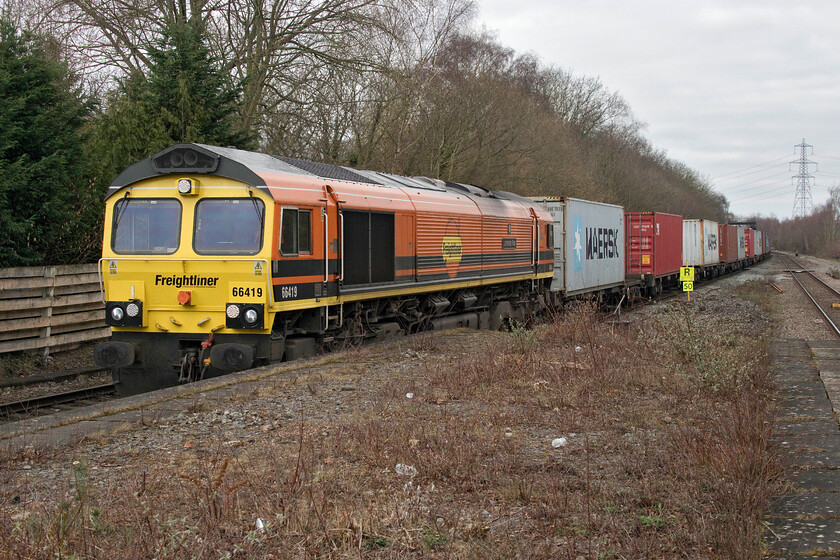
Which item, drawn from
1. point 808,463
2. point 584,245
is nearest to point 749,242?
point 584,245

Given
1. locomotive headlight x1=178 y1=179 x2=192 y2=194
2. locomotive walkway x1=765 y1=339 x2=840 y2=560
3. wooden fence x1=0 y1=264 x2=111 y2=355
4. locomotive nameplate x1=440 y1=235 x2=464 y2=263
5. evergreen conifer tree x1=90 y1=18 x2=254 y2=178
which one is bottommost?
locomotive walkway x1=765 y1=339 x2=840 y2=560

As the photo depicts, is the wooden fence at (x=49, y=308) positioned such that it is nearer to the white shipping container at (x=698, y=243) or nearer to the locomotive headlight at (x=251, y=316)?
the locomotive headlight at (x=251, y=316)

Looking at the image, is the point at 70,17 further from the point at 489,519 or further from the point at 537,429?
the point at 489,519

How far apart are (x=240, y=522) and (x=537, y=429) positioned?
3442 millimetres

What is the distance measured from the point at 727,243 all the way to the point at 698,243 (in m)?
11.8

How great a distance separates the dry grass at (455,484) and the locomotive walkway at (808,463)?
0.58 feet

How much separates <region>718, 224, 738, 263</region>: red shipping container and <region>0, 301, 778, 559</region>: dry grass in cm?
4049

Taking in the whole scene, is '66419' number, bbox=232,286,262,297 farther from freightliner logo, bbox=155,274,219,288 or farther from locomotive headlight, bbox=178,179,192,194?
locomotive headlight, bbox=178,179,192,194

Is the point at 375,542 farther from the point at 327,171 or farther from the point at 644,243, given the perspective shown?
the point at 644,243

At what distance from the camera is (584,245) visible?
74.5 ft

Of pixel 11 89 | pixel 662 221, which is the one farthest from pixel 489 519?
pixel 662 221

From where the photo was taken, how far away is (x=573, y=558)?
409 centimetres

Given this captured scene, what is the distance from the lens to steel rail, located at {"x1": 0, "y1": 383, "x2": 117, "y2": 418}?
973 centimetres

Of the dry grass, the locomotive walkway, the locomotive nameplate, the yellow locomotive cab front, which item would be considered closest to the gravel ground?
the dry grass
